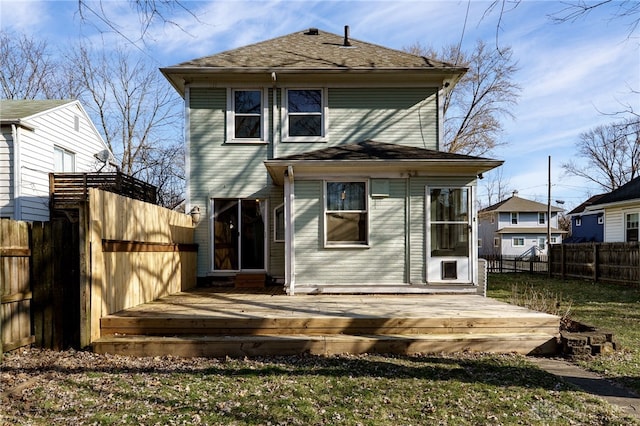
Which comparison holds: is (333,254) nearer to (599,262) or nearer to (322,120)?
(322,120)

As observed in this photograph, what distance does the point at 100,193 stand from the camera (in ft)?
18.4

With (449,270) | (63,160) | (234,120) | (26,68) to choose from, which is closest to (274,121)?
(234,120)

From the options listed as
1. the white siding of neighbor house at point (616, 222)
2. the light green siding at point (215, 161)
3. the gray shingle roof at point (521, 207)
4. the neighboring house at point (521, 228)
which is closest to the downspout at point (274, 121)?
the light green siding at point (215, 161)

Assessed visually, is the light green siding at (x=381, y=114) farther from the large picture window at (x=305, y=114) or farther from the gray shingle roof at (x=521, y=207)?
the gray shingle roof at (x=521, y=207)

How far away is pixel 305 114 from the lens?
1049 centimetres

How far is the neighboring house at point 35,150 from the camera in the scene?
1128 centimetres

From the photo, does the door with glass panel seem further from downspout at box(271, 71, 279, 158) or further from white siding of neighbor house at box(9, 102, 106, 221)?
white siding of neighbor house at box(9, 102, 106, 221)

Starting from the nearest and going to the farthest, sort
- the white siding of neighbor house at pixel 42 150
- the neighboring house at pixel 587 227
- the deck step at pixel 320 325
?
1. the deck step at pixel 320 325
2. the white siding of neighbor house at pixel 42 150
3. the neighboring house at pixel 587 227

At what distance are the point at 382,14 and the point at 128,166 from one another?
23110mm

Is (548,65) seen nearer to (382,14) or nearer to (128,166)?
(382,14)

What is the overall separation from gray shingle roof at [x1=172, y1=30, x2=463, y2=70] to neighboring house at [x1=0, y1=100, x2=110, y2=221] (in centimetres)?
545

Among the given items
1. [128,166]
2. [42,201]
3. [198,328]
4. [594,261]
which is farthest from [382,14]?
[128,166]

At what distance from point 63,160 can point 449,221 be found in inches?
501

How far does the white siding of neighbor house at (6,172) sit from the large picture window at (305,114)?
7.82 meters
